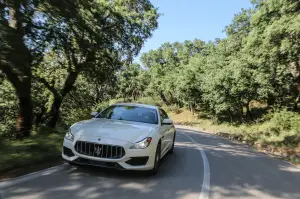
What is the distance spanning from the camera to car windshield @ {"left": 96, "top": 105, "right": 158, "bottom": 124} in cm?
816

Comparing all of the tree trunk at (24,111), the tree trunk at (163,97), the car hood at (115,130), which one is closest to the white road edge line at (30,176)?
the car hood at (115,130)

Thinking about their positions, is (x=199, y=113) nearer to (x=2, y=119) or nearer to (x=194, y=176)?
(x=2, y=119)

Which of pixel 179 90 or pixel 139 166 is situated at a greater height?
pixel 179 90

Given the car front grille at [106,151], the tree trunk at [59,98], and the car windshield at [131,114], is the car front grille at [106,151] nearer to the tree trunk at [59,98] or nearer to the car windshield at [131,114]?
the car windshield at [131,114]

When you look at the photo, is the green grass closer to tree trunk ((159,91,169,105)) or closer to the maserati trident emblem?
the maserati trident emblem

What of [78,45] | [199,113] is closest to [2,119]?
[78,45]

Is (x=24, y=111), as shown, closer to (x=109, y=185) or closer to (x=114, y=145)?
(x=114, y=145)

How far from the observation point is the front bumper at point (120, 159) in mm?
6320

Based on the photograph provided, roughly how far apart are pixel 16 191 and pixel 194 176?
3.97 meters

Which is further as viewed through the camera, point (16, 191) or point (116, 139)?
point (116, 139)

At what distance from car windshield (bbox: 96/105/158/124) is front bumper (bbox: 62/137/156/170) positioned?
61.2 inches

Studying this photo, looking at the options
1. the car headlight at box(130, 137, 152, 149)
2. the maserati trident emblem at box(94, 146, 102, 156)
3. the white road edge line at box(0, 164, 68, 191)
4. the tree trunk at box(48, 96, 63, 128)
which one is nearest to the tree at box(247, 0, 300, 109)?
the car headlight at box(130, 137, 152, 149)

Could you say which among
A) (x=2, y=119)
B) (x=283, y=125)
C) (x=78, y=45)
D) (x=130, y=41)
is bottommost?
(x=2, y=119)

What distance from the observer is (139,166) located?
652 cm
